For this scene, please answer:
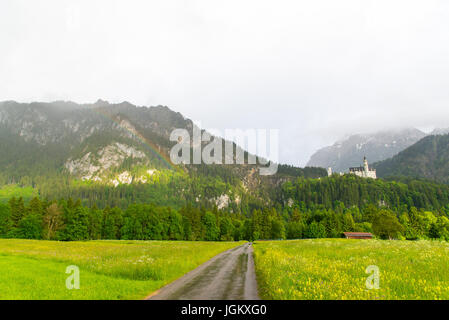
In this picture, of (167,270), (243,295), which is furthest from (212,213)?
(243,295)

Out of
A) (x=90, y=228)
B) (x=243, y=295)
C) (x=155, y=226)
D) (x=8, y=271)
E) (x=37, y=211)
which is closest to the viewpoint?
(x=243, y=295)

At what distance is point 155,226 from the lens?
106 m

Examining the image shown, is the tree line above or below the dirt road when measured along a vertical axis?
below

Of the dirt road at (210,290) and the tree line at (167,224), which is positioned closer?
the dirt road at (210,290)

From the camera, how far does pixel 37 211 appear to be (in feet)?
299

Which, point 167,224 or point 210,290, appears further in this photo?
point 167,224

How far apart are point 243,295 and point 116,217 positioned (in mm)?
103298

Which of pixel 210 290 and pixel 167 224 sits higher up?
pixel 210 290

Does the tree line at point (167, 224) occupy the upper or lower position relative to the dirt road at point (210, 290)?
lower

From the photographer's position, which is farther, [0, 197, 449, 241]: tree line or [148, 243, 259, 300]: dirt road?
[0, 197, 449, 241]: tree line
